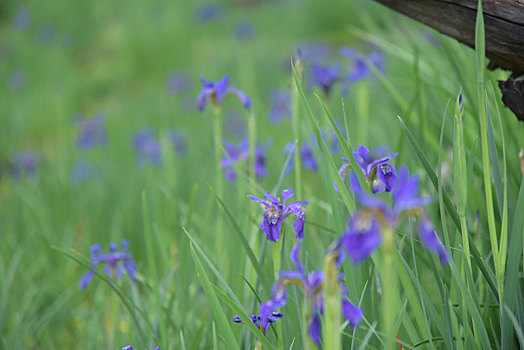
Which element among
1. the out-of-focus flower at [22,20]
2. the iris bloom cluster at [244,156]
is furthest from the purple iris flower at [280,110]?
the out-of-focus flower at [22,20]

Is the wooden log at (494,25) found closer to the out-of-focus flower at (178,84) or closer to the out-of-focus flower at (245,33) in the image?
the out-of-focus flower at (178,84)

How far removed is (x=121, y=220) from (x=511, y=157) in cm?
143

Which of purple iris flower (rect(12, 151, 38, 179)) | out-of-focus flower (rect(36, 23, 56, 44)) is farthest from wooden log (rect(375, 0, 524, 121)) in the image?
out-of-focus flower (rect(36, 23, 56, 44))

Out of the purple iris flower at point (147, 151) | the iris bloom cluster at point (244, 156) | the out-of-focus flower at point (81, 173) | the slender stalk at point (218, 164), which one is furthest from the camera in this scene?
the purple iris flower at point (147, 151)

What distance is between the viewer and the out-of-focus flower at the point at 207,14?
6305 mm

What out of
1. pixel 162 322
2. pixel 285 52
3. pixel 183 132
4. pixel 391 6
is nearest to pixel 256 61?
pixel 285 52

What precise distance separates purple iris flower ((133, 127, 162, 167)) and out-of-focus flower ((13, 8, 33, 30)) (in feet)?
13.5

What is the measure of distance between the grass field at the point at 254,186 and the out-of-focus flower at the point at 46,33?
36 mm

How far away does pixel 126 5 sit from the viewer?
267 inches

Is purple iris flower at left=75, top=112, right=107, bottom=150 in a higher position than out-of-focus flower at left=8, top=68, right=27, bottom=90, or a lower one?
lower

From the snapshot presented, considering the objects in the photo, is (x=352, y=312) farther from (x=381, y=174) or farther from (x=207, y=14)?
(x=207, y=14)

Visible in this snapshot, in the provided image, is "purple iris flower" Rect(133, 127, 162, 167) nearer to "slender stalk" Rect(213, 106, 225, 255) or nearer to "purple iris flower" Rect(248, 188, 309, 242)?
"slender stalk" Rect(213, 106, 225, 255)

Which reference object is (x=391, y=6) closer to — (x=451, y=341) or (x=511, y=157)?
(x=511, y=157)

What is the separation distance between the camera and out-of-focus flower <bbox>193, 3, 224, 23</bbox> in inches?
248
